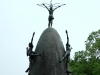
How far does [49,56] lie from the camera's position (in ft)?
34.7

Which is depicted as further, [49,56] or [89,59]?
[89,59]

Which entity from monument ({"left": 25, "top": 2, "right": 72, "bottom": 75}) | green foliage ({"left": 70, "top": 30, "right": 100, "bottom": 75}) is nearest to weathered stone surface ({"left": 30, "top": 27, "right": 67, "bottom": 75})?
monument ({"left": 25, "top": 2, "right": 72, "bottom": 75})

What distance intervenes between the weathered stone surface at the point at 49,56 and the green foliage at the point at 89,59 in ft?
36.6

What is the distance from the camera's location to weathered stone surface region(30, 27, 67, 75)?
10.3m

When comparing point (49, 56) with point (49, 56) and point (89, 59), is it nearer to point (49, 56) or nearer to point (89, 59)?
point (49, 56)

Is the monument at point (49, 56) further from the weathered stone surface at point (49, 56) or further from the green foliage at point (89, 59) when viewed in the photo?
the green foliage at point (89, 59)

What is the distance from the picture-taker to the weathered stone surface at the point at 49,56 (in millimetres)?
10312

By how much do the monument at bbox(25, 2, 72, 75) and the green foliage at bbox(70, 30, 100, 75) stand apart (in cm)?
1108

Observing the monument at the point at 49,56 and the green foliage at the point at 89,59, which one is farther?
the green foliage at the point at 89,59

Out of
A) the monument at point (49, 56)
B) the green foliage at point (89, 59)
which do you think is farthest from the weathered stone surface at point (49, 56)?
the green foliage at point (89, 59)

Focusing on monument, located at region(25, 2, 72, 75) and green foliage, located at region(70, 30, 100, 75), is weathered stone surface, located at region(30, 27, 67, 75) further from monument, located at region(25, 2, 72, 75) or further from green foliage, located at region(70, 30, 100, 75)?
green foliage, located at region(70, 30, 100, 75)

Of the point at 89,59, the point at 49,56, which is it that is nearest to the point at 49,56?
the point at 49,56

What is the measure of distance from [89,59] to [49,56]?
14.6 m

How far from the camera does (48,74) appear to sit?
10141 mm
